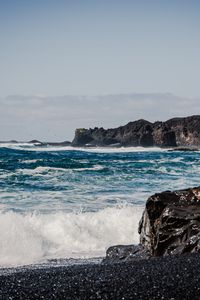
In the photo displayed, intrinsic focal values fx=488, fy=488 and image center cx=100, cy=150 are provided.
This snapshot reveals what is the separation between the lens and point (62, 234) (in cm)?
1086

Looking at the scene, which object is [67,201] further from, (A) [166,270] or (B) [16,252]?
(A) [166,270]

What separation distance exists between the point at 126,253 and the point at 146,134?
86.2 m

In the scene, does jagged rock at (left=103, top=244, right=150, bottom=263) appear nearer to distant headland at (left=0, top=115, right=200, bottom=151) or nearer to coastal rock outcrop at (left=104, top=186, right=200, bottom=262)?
coastal rock outcrop at (left=104, top=186, right=200, bottom=262)

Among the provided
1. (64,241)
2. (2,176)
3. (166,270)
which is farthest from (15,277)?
(2,176)

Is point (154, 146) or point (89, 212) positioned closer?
point (89, 212)

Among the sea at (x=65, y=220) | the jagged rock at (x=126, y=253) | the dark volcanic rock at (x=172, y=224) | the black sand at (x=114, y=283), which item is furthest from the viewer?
the sea at (x=65, y=220)

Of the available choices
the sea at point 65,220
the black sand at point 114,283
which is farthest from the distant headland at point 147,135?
the black sand at point 114,283

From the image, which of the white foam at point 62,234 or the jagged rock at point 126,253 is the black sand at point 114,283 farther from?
the white foam at point 62,234

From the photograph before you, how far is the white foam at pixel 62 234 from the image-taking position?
30.6 ft

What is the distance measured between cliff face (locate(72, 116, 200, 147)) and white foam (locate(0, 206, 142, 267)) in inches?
3121

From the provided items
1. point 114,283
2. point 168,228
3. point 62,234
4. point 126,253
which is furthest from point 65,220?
point 114,283

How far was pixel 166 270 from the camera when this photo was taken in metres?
5.27

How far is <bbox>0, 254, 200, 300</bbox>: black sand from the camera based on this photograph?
4.36 m

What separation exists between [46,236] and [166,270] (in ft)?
19.1
